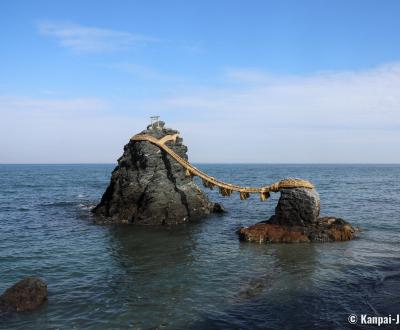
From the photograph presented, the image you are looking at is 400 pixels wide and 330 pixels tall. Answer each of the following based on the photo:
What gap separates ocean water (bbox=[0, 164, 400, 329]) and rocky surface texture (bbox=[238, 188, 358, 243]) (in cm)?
92

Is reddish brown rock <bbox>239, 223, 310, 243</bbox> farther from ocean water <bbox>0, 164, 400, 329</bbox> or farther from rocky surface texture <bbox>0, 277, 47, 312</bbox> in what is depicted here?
rocky surface texture <bbox>0, 277, 47, 312</bbox>

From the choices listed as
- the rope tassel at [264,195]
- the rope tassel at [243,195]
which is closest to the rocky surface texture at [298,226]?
the rope tassel at [264,195]

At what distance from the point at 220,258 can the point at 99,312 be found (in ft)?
→ 27.1

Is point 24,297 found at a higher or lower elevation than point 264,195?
lower

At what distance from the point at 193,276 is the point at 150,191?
45.4 ft

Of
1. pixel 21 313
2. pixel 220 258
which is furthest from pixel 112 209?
pixel 21 313

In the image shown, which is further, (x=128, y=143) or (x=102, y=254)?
(x=128, y=143)

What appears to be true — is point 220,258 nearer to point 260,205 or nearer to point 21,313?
point 21,313

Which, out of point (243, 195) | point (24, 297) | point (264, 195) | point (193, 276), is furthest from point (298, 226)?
point (24, 297)

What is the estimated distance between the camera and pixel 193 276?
1850 cm

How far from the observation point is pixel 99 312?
14609 mm

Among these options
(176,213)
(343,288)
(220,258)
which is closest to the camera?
(343,288)

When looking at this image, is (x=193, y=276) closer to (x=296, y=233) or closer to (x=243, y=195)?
(x=296, y=233)

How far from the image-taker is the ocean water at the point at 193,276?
46.1 feet
